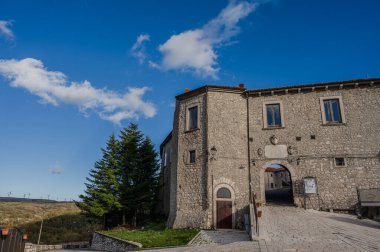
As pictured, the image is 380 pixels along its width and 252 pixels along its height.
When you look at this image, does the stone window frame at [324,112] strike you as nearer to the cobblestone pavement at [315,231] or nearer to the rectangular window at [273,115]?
the rectangular window at [273,115]

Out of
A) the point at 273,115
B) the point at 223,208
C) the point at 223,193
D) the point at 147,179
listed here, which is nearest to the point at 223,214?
the point at 223,208

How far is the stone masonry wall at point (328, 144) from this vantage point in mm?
16453

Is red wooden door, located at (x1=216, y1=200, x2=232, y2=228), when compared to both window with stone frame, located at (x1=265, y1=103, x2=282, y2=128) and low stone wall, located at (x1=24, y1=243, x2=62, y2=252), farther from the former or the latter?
low stone wall, located at (x1=24, y1=243, x2=62, y2=252)

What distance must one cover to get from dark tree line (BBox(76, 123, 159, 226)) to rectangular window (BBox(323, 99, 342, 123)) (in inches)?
558

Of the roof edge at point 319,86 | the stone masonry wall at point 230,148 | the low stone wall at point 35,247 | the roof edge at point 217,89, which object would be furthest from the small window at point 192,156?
the low stone wall at point 35,247

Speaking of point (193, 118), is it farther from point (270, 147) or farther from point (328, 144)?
point (328, 144)

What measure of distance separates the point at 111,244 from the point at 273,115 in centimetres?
1322

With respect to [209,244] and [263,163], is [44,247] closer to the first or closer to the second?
[209,244]

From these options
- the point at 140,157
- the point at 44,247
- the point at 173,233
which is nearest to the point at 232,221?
the point at 173,233

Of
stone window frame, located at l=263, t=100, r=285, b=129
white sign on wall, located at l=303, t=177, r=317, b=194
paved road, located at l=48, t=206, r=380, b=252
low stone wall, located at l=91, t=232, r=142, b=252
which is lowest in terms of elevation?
low stone wall, located at l=91, t=232, r=142, b=252

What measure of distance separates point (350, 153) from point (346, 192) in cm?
240

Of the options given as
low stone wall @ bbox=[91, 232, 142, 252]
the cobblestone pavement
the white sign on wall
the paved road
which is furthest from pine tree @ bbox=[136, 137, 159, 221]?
the white sign on wall

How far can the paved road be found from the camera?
30.3 feet

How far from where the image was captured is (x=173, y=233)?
15.3 meters
